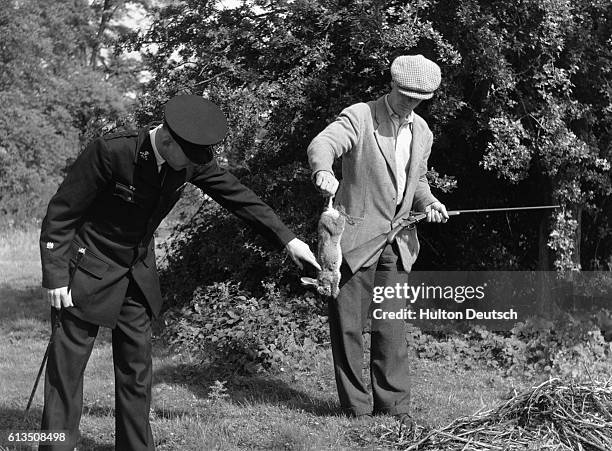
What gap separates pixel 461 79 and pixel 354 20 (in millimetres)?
1183

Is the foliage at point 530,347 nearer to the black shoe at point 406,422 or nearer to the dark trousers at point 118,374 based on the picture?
the black shoe at point 406,422

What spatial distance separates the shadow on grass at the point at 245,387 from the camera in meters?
5.63

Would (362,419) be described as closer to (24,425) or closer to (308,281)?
(308,281)

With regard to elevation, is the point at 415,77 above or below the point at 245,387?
above

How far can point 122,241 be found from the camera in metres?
4.05

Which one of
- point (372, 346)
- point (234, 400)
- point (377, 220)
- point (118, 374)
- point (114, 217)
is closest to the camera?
point (114, 217)

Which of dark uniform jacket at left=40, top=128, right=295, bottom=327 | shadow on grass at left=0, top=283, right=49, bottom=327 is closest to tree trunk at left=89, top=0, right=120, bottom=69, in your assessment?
shadow on grass at left=0, top=283, right=49, bottom=327

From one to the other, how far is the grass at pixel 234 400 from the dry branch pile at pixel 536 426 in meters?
0.44

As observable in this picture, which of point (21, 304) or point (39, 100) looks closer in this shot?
point (21, 304)

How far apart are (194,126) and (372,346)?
2219mm

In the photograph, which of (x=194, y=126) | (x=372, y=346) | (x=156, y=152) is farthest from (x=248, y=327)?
(x=194, y=126)

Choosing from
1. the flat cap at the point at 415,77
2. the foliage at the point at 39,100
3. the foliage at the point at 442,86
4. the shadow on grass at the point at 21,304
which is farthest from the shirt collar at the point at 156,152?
the foliage at the point at 39,100

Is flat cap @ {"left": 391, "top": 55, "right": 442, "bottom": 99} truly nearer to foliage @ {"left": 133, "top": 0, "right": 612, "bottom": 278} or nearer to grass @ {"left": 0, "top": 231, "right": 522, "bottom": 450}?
grass @ {"left": 0, "top": 231, "right": 522, "bottom": 450}

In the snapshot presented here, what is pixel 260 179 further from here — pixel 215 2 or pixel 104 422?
pixel 104 422
